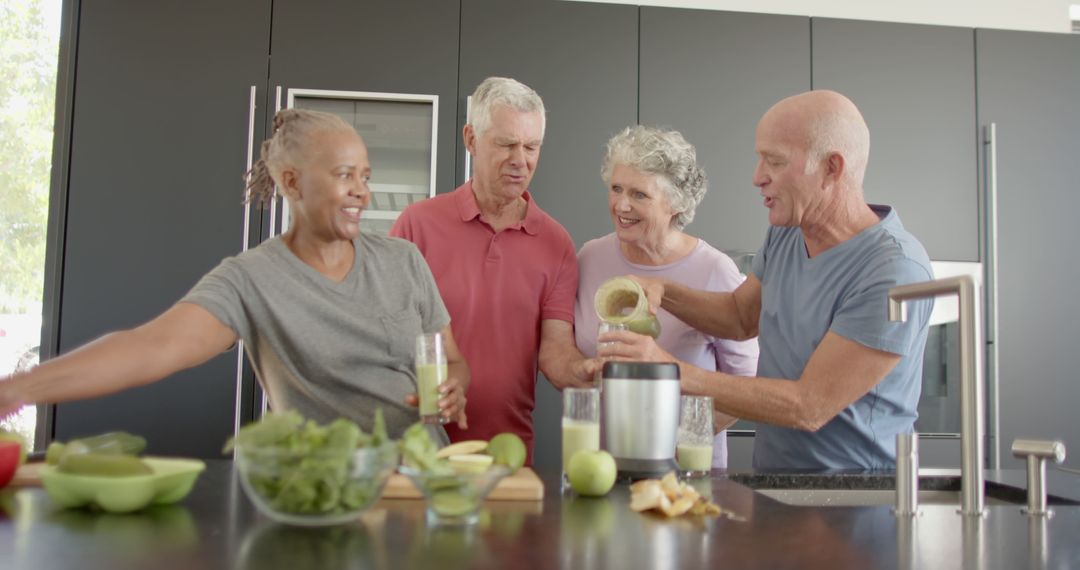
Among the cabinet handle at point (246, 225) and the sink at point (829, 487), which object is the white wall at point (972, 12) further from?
the sink at point (829, 487)

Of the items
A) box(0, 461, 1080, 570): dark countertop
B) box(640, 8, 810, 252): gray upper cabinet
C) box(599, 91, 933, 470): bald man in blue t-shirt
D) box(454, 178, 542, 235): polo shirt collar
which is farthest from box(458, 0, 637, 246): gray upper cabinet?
box(0, 461, 1080, 570): dark countertop

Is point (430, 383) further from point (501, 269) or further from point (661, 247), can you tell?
point (661, 247)

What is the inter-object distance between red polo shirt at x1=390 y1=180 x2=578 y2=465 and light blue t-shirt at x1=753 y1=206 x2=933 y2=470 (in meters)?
0.59

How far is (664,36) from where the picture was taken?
3783 millimetres

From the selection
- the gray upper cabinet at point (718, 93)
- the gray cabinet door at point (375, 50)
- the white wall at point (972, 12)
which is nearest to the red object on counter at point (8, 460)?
the gray cabinet door at point (375, 50)

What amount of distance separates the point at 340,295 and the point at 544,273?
26.7 inches

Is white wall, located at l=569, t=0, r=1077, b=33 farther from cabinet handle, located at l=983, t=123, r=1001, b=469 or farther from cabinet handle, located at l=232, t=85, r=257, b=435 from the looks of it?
cabinet handle, located at l=232, t=85, r=257, b=435

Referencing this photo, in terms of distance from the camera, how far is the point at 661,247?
249 centimetres

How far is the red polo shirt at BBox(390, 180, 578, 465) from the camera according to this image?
2.36 metres

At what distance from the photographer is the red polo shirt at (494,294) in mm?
2363

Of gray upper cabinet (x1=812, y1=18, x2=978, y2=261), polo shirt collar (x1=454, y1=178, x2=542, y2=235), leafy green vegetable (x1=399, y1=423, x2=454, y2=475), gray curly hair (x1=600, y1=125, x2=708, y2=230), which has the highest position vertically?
gray upper cabinet (x1=812, y1=18, x2=978, y2=261)

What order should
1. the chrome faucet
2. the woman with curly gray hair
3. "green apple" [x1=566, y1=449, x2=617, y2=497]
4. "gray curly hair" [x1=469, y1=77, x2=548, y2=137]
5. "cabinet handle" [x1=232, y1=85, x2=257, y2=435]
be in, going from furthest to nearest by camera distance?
"cabinet handle" [x1=232, y1=85, x2=257, y2=435] < the woman with curly gray hair < "gray curly hair" [x1=469, y1=77, x2=548, y2=137] < "green apple" [x1=566, y1=449, x2=617, y2=497] < the chrome faucet

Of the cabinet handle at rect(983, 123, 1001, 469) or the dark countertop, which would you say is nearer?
the dark countertop

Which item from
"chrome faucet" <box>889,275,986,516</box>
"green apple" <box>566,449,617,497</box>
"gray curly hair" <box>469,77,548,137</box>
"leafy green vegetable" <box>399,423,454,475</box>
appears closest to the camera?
"leafy green vegetable" <box>399,423,454,475</box>
